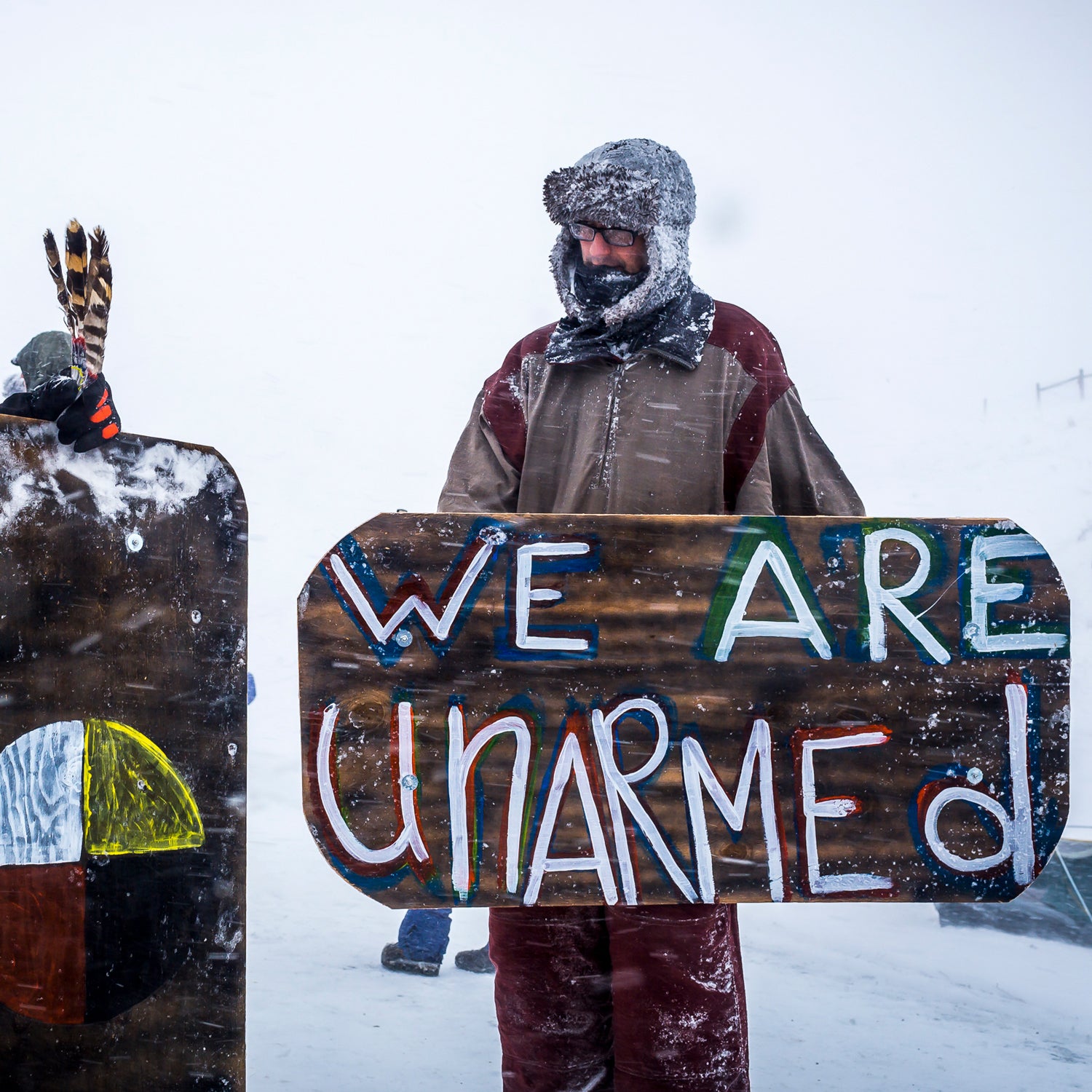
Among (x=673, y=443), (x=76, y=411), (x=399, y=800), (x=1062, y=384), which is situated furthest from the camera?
(x=1062, y=384)

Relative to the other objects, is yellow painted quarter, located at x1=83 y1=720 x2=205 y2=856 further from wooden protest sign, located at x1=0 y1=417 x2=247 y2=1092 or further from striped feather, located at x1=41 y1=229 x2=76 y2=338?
striped feather, located at x1=41 y1=229 x2=76 y2=338

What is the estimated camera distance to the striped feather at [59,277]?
53.9 inches

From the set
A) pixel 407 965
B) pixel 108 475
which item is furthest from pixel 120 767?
pixel 407 965

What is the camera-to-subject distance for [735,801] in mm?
1270

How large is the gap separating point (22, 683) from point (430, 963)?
5.76ft

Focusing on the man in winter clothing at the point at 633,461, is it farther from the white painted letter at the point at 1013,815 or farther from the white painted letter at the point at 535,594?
the white painted letter at the point at 1013,815

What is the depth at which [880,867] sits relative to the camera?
127 cm

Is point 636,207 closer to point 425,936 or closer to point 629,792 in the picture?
point 629,792

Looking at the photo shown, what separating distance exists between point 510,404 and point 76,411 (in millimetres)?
589

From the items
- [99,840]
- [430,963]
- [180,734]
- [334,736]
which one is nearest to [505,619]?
[334,736]

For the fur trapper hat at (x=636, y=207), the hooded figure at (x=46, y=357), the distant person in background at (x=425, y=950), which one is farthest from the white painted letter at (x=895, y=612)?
the distant person in background at (x=425, y=950)

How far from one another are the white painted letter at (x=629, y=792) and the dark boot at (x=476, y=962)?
5.68 ft

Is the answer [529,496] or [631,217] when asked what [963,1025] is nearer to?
[529,496]

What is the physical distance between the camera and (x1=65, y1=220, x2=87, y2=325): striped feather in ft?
4.38
